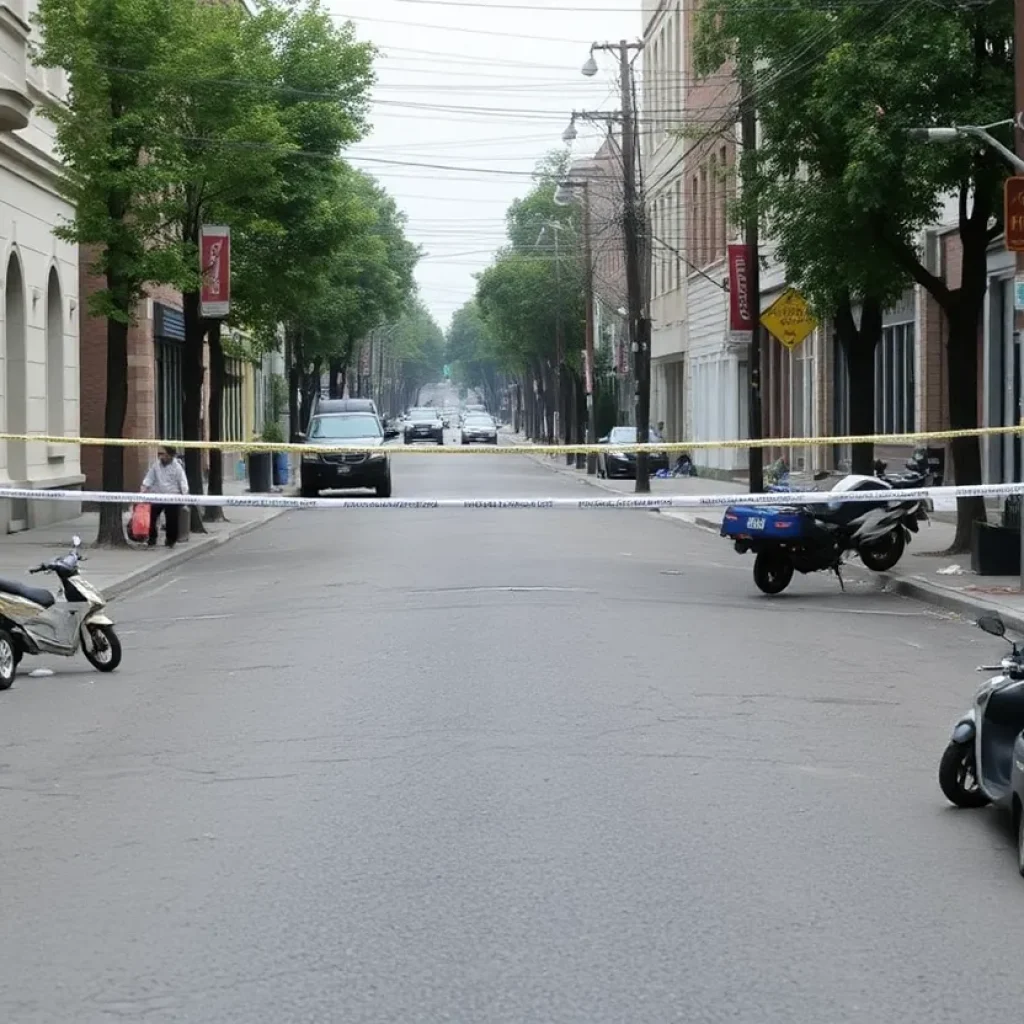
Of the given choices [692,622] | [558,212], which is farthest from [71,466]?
[558,212]

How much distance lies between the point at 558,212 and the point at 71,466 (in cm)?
7404

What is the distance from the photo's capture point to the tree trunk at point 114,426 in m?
27.7

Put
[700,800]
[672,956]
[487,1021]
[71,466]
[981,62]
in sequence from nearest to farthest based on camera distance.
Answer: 1. [487,1021]
2. [672,956]
3. [700,800]
4. [981,62]
5. [71,466]

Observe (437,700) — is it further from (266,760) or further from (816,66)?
(816,66)

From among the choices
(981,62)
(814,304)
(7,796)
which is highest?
(981,62)

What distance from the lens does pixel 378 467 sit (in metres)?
41.2

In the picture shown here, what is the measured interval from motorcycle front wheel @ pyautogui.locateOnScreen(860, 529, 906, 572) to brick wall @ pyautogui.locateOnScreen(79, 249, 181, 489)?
76.5 ft

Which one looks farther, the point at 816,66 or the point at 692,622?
the point at 816,66

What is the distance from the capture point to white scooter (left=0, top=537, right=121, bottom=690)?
47.0ft

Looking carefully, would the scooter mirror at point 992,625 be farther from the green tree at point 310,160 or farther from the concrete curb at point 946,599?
the green tree at point 310,160

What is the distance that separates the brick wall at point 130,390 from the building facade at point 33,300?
5.13m

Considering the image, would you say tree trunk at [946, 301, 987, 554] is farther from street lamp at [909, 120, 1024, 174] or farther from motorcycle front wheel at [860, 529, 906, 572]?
street lamp at [909, 120, 1024, 174]

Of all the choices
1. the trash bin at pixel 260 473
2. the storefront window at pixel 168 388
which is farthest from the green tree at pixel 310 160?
the storefront window at pixel 168 388

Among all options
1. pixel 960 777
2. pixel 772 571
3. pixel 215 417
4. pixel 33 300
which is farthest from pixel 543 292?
pixel 960 777
